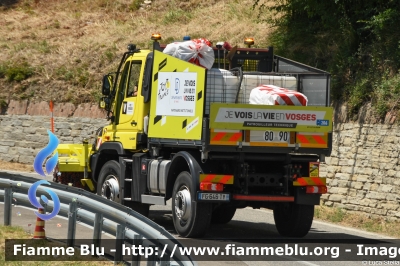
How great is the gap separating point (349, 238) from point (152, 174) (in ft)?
12.0

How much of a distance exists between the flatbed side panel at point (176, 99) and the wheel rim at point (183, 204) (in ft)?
2.93

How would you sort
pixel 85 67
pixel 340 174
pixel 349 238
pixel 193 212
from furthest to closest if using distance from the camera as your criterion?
pixel 85 67
pixel 340 174
pixel 349 238
pixel 193 212

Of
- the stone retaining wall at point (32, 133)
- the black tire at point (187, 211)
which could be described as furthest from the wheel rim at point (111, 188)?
the stone retaining wall at point (32, 133)

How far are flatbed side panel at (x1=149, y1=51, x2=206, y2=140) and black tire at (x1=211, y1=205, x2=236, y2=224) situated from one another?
2511 millimetres

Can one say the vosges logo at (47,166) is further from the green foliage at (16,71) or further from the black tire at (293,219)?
the green foliage at (16,71)

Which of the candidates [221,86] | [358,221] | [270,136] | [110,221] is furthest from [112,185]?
[358,221]

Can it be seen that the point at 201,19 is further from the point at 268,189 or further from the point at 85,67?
the point at 268,189

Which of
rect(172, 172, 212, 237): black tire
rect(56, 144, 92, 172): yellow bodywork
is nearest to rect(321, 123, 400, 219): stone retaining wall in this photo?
rect(172, 172, 212, 237): black tire

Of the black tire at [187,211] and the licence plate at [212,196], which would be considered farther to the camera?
the black tire at [187,211]

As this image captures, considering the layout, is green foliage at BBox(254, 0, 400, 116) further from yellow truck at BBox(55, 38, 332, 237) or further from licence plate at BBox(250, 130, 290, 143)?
licence plate at BBox(250, 130, 290, 143)

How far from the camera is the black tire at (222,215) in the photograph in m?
16.3

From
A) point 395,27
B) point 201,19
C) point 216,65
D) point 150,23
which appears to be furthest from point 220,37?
point 216,65

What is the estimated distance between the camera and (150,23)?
3434 centimetres

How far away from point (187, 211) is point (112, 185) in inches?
99.8
